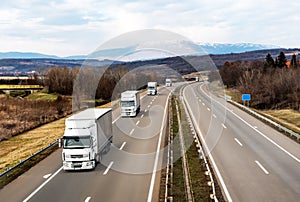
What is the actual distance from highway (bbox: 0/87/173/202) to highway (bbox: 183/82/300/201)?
12.3 ft

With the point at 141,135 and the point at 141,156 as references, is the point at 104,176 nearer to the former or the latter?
the point at 141,156

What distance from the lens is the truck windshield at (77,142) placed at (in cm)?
1878

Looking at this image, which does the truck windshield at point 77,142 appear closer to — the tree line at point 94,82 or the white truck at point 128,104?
the white truck at point 128,104

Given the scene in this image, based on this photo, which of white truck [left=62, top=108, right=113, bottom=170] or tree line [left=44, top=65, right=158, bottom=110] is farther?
tree line [left=44, top=65, right=158, bottom=110]

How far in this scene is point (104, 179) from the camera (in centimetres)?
1755

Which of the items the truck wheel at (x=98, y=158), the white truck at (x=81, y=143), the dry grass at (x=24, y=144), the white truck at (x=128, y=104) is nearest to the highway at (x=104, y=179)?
the truck wheel at (x=98, y=158)

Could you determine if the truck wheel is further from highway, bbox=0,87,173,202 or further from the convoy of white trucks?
highway, bbox=0,87,173,202

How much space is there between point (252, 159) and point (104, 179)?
954cm

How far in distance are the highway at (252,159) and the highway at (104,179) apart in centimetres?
376

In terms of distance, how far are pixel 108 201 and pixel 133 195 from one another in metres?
1.25

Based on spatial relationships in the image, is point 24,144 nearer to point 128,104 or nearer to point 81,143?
point 128,104

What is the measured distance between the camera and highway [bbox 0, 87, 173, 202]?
15.2 meters

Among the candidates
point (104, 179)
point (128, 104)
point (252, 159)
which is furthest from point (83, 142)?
point (128, 104)

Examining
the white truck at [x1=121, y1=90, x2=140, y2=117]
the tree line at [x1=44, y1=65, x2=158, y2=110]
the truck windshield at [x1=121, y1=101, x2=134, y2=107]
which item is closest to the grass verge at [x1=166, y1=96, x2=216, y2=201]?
the white truck at [x1=121, y1=90, x2=140, y2=117]
